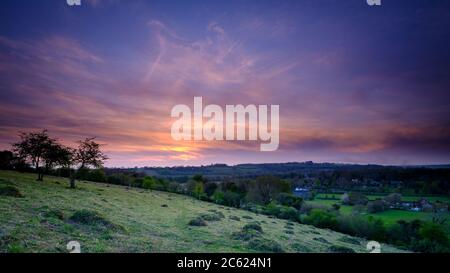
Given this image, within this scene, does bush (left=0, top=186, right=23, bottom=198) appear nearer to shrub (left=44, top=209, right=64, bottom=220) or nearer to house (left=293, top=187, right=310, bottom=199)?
shrub (left=44, top=209, right=64, bottom=220)

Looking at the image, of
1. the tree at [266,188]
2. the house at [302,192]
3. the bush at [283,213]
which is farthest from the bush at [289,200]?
the bush at [283,213]

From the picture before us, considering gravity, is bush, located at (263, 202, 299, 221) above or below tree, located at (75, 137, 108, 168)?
below

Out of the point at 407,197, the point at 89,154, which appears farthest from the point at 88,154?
the point at 407,197

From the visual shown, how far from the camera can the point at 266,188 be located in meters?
68.6

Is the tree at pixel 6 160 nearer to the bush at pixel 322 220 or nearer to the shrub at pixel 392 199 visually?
the bush at pixel 322 220

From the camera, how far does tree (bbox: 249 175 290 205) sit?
2611 inches

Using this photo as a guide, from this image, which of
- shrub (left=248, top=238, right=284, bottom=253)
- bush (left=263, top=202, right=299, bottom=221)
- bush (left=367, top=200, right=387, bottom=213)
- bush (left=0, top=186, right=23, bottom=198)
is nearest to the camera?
shrub (left=248, top=238, right=284, bottom=253)

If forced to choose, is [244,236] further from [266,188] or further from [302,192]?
[302,192]

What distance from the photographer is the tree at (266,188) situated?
66.3 meters

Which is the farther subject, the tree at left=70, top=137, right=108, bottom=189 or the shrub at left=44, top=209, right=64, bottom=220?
the tree at left=70, top=137, right=108, bottom=189

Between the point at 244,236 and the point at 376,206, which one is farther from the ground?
the point at 244,236

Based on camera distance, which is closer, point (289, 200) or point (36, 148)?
point (36, 148)

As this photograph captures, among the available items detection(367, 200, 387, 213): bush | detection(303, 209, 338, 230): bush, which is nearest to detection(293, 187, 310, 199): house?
detection(367, 200, 387, 213): bush
